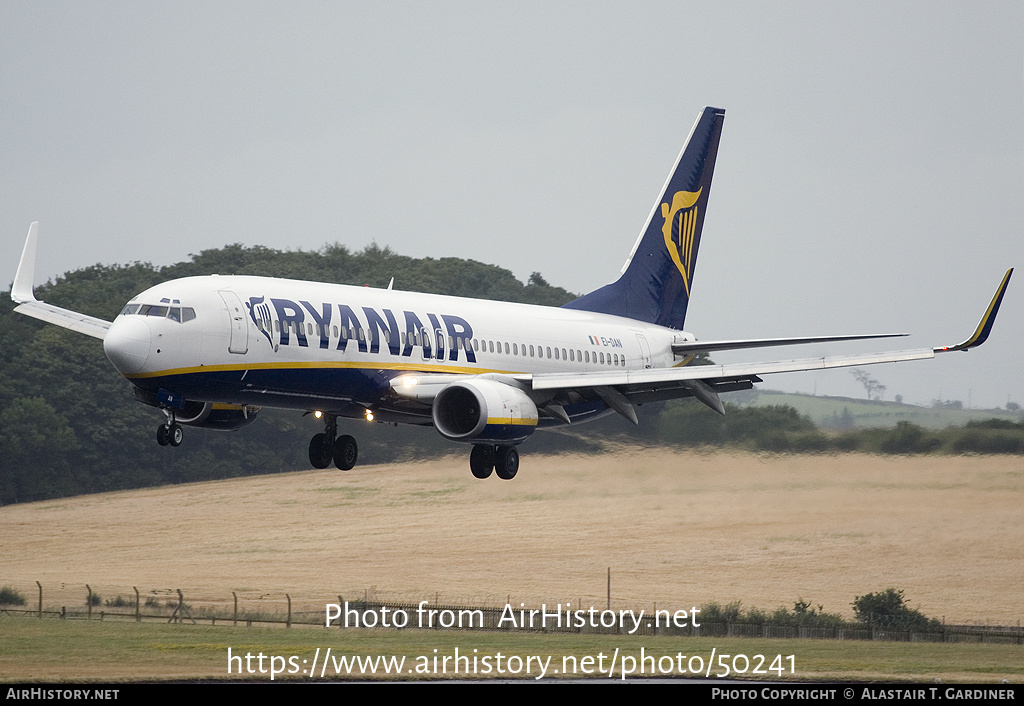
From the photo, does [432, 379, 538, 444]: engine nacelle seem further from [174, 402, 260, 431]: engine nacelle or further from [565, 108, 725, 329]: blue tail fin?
[565, 108, 725, 329]: blue tail fin

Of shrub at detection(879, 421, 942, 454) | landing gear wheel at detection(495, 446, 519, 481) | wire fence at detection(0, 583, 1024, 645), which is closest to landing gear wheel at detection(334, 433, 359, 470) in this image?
landing gear wheel at detection(495, 446, 519, 481)

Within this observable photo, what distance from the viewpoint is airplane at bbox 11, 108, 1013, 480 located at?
120 ft

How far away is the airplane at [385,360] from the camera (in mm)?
36562

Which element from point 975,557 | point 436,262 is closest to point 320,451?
point 975,557

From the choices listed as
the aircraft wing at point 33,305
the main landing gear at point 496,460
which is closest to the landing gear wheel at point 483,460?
the main landing gear at point 496,460

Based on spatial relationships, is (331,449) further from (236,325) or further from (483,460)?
(236,325)

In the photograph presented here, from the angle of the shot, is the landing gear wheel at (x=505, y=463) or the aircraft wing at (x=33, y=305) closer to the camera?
the aircraft wing at (x=33, y=305)

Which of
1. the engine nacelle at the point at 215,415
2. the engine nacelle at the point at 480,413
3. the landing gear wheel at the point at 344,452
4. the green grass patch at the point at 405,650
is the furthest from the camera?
the green grass patch at the point at 405,650

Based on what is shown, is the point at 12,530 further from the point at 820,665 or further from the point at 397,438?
the point at 820,665

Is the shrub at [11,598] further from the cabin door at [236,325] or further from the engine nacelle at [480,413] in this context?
the cabin door at [236,325]

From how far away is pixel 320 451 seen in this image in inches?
1693

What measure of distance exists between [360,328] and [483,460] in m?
5.78

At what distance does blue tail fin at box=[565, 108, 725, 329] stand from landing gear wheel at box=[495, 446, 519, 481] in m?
9.45

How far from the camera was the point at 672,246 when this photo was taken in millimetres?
53438
